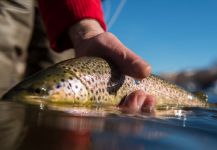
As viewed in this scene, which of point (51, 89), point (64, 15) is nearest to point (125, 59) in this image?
point (51, 89)

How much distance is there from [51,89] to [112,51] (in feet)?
1.84

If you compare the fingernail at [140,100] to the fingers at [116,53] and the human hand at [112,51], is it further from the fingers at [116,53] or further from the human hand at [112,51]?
the fingers at [116,53]

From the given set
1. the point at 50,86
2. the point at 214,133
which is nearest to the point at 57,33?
the point at 50,86

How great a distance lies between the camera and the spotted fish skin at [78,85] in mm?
2498

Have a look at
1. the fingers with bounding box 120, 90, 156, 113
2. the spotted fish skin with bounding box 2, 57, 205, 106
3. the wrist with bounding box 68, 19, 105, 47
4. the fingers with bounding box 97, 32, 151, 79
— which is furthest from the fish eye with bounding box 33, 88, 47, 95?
the wrist with bounding box 68, 19, 105, 47

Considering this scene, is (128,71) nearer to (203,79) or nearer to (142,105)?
(142,105)

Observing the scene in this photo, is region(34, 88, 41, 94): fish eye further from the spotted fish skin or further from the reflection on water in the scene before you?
the reflection on water

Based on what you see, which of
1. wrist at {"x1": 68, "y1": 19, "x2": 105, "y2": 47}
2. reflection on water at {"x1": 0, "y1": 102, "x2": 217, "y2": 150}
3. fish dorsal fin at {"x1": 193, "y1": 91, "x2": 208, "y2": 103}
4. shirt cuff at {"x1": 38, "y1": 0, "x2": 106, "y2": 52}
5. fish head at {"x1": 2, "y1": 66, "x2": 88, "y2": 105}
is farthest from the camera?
fish dorsal fin at {"x1": 193, "y1": 91, "x2": 208, "y2": 103}

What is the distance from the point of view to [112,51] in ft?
9.55

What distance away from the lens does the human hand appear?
2.61 m

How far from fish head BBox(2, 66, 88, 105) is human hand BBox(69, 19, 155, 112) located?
306 mm

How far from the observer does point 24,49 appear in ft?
15.4

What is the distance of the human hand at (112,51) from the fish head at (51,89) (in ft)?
1.00

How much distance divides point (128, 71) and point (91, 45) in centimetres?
37
